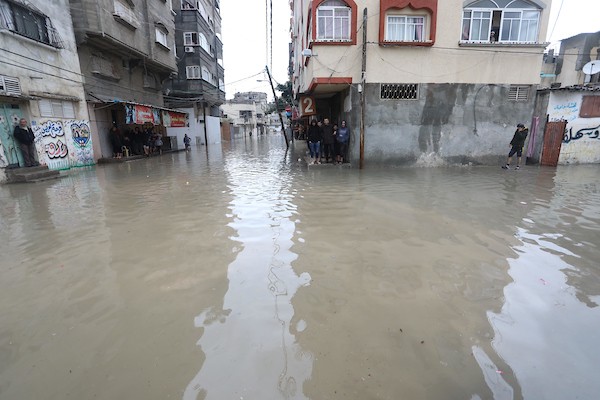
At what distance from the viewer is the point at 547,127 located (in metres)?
13.9

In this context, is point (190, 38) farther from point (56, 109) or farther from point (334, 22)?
point (334, 22)

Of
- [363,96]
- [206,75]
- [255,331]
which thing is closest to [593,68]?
[363,96]

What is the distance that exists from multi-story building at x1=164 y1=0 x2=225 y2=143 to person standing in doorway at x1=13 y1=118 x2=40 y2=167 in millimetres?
17027

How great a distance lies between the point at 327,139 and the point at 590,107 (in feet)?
35.9

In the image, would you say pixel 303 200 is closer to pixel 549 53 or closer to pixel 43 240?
pixel 43 240

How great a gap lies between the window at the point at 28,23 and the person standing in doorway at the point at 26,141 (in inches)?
133

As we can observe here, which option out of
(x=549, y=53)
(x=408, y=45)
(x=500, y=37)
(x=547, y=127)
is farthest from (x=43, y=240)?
(x=549, y=53)

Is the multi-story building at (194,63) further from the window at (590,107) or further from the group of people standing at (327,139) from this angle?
the window at (590,107)

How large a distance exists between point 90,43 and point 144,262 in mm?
16940

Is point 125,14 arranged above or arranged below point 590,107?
above

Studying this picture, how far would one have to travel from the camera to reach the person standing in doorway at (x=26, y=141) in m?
11.8

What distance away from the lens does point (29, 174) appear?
11.2 meters

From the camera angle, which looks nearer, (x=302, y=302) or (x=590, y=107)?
(x=302, y=302)

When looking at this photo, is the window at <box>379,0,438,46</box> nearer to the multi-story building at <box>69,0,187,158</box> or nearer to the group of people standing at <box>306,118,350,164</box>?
the group of people standing at <box>306,118,350,164</box>
